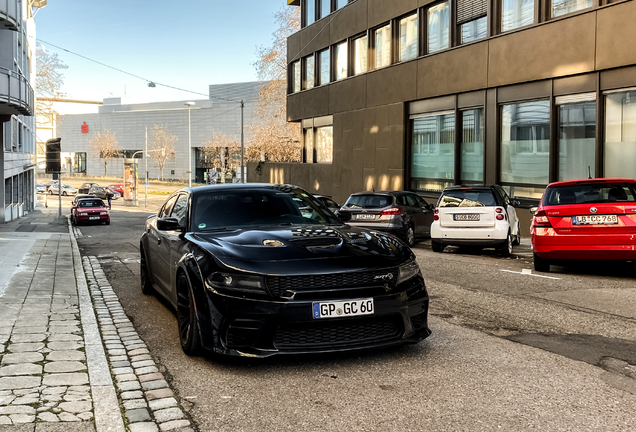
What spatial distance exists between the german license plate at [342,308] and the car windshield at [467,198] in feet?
32.6

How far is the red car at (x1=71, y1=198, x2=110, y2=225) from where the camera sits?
3709 centimetres

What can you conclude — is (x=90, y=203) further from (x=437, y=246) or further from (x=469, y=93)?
(x=437, y=246)

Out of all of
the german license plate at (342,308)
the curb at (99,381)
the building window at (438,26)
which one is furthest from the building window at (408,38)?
the german license plate at (342,308)

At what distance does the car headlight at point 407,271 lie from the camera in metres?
5.14

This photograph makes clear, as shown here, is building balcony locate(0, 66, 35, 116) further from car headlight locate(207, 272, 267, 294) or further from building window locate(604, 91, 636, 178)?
car headlight locate(207, 272, 267, 294)

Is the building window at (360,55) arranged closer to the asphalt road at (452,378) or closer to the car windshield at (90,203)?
the car windshield at (90,203)

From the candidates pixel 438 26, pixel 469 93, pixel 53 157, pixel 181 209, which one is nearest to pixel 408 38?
pixel 438 26

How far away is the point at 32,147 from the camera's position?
5481 cm

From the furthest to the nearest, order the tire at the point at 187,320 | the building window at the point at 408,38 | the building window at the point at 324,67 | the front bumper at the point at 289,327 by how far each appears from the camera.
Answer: the building window at the point at 324,67
the building window at the point at 408,38
the tire at the point at 187,320
the front bumper at the point at 289,327

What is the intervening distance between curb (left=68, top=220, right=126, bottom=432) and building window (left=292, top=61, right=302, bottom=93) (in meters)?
31.0

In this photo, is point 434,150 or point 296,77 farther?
point 296,77

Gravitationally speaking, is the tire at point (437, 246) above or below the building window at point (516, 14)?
below

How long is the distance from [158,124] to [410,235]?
104 meters

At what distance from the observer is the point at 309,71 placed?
36219mm
